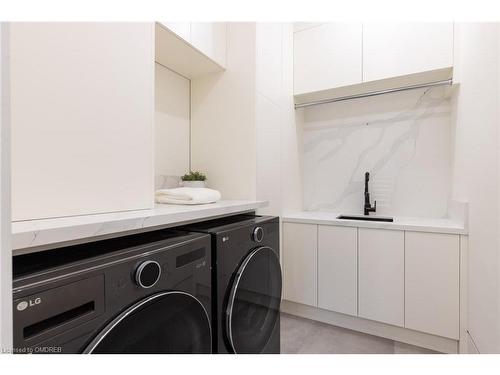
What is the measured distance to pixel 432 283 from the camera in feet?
5.04

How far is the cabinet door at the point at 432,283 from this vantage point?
58.6 inches

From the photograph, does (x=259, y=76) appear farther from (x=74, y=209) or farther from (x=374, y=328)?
(x=374, y=328)

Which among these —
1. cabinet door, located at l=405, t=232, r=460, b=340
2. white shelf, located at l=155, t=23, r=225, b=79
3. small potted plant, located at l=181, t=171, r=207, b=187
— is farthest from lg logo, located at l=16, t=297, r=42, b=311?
cabinet door, located at l=405, t=232, r=460, b=340

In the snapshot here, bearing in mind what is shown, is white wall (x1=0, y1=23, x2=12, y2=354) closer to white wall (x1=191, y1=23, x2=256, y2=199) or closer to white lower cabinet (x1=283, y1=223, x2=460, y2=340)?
white wall (x1=191, y1=23, x2=256, y2=199)

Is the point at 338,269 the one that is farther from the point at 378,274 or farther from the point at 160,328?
the point at 160,328

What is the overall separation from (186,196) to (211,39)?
1.00 meters

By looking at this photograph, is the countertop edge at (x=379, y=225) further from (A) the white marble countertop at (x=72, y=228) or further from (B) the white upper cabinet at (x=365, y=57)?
(A) the white marble countertop at (x=72, y=228)

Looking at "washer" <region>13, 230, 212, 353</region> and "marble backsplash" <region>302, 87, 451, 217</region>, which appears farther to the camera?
"marble backsplash" <region>302, 87, 451, 217</region>

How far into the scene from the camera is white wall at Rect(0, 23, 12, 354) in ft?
0.90

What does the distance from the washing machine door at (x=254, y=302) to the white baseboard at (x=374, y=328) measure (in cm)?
80

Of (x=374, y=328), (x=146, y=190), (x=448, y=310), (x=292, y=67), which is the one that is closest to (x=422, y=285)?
(x=448, y=310)

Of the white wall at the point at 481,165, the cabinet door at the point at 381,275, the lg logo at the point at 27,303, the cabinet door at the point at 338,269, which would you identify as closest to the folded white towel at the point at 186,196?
the lg logo at the point at 27,303

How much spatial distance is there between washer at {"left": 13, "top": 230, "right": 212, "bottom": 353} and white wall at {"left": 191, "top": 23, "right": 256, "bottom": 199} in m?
0.81

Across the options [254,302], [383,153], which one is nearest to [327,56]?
[383,153]
